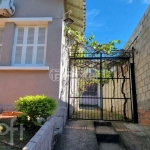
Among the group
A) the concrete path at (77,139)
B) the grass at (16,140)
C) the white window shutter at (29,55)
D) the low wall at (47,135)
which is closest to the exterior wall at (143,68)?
the concrete path at (77,139)

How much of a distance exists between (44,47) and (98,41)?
3.18 metres

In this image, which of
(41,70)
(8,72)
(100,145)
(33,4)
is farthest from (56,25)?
(100,145)

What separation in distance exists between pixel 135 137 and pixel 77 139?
183 cm

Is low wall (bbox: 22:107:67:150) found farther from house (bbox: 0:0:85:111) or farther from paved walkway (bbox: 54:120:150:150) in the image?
house (bbox: 0:0:85:111)

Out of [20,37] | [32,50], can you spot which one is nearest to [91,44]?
[32,50]

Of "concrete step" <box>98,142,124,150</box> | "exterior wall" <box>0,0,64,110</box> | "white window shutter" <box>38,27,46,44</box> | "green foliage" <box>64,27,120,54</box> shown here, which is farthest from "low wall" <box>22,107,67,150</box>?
"green foliage" <box>64,27,120,54</box>

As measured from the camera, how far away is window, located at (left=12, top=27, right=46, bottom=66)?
6148 mm

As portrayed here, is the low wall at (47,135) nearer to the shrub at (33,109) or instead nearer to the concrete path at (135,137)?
the shrub at (33,109)

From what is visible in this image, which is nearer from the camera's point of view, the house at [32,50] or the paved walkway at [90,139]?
the paved walkway at [90,139]

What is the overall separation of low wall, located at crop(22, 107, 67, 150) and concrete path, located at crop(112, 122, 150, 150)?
2.06 meters

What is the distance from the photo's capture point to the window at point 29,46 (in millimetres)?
6148

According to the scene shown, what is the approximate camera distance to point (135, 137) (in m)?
4.94

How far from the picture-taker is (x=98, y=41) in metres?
8.16

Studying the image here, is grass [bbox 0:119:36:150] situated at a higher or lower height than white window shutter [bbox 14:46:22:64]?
lower
